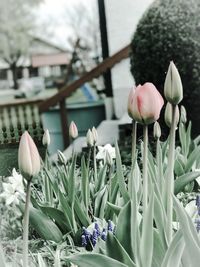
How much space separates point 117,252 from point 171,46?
1.48 meters

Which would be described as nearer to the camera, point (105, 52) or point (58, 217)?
point (58, 217)

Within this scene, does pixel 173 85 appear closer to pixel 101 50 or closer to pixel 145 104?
pixel 145 104

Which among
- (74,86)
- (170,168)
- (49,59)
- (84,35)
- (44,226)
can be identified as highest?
(84,35)

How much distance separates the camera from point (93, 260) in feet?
3.43

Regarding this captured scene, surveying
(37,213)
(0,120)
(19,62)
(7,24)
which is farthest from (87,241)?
(7,24)

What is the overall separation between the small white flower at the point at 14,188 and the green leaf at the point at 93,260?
703 millimetres

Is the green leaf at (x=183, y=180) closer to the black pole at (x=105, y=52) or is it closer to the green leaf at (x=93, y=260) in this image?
the green leaf at (x=93, y=260)

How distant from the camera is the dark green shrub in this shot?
2326mm

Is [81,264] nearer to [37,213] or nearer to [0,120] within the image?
[37,213]

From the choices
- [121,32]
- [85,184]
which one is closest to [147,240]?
[85,184]

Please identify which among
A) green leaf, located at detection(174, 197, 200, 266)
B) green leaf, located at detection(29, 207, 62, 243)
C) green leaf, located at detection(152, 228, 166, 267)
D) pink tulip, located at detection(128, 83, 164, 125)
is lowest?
green leaf, located at detection(29, 207, 62, 243)

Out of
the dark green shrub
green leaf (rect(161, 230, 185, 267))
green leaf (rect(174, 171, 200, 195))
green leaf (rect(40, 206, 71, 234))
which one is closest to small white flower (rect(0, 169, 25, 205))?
green leaf (rect(40, 206, 71, 234))

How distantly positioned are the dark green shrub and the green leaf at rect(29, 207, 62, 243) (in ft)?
3.03

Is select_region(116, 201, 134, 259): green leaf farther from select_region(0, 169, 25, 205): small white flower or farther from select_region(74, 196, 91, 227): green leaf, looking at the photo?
select_region(0, 169, 25, 205): small white flower
